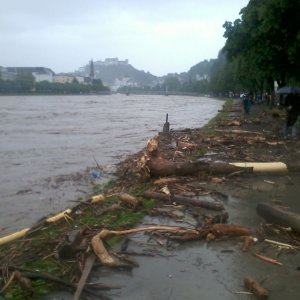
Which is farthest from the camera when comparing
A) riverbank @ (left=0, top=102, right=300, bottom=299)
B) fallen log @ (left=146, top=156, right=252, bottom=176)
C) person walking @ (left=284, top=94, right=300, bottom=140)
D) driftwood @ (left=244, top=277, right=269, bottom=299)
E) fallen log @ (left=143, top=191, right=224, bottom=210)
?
person walking @ (left=284, top=94, right=300, bottom=140)

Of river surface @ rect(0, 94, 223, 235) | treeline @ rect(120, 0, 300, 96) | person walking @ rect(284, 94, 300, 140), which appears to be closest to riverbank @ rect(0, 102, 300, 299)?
river surface @ rect(0, 94, 223, 235)

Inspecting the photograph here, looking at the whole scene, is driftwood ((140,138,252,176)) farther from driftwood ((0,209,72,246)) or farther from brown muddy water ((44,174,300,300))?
brown muddy water ((44,174,300,300))

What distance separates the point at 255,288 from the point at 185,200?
383 centimetres

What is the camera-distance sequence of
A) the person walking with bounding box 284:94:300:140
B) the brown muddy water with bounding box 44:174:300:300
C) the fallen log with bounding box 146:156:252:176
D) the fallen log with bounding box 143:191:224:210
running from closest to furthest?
1. the brown muddy water with bounding box 44:174:300:300
2. the fallen log with bounding box 143:191:224:210
3. the fallen log with bounding box 146:156:252:176
4. the person walking with bounding box 284:94:300:140

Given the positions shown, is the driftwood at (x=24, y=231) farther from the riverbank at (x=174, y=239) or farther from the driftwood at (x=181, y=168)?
the driftwood at (x=181, y=168)

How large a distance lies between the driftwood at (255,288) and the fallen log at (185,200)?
3165 mm

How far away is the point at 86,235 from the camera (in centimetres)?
703

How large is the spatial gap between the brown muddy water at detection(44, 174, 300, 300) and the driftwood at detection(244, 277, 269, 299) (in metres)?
0.07

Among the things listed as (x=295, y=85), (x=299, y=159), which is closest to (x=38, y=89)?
(x=295, y=85)

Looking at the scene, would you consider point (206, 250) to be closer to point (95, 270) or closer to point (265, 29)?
point (95, 270)

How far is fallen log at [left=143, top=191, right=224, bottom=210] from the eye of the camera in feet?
28.0

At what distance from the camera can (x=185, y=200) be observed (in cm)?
891

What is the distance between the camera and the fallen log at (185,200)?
8547 millimetres

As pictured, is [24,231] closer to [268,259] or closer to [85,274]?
[85,274]
